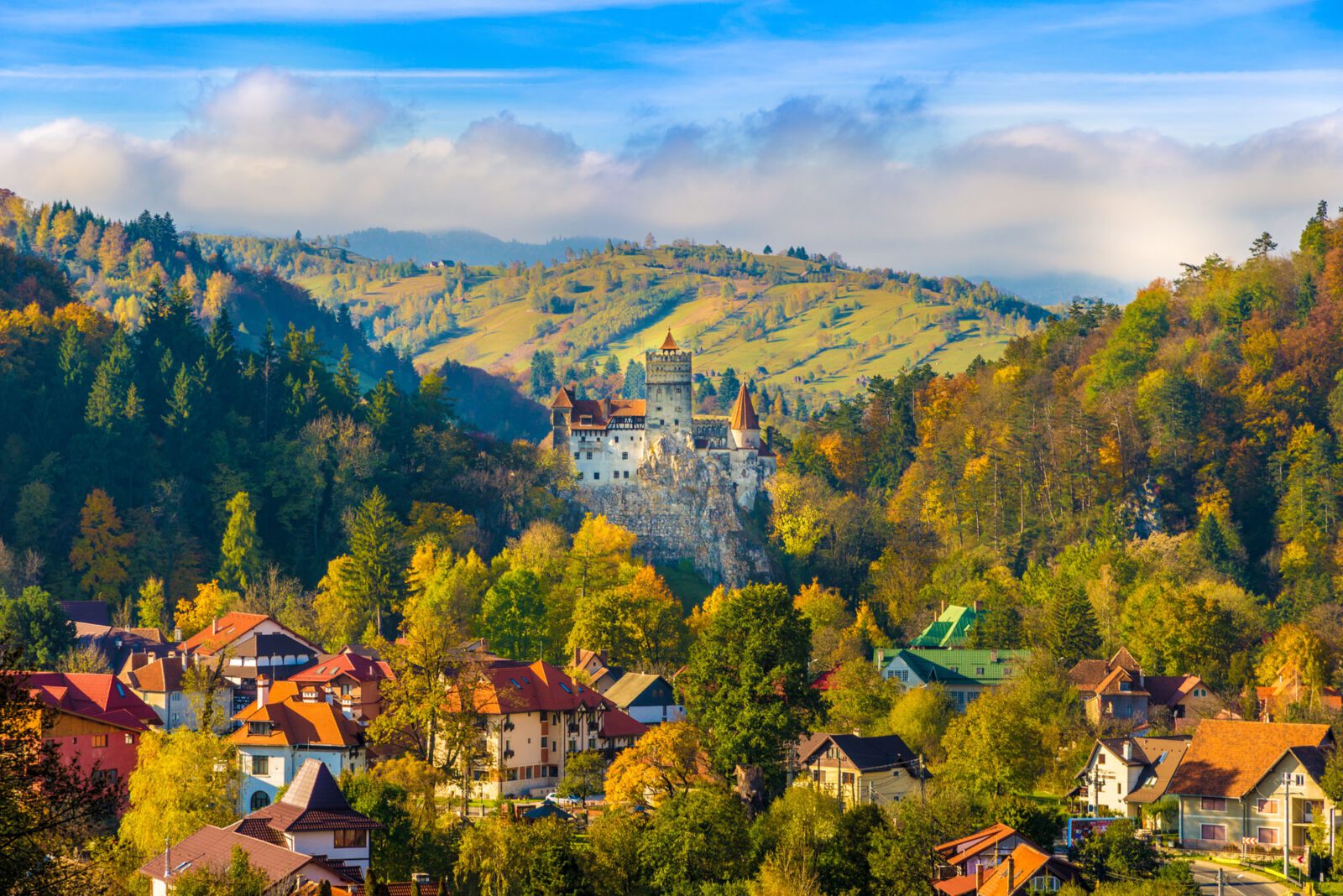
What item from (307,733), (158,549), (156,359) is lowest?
(307,733)

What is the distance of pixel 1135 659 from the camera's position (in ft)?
307

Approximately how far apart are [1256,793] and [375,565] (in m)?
52.5

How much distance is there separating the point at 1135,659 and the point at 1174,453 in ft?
99.7

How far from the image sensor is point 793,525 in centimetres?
12600

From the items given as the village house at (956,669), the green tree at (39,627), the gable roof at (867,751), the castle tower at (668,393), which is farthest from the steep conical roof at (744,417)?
the gable roof at (867,751)

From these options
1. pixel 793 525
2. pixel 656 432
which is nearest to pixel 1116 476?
pixel 793 525

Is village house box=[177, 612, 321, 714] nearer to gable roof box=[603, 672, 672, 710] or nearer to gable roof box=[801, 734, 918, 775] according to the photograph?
gable roof box=[603, 672, 672, 710]

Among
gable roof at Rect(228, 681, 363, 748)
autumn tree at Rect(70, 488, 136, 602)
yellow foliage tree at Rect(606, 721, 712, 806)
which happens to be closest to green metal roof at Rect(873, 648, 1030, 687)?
yellow foliage tree at Rect(606, 721, 712, 806)

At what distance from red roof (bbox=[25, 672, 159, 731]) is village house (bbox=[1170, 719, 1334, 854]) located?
1457 inches

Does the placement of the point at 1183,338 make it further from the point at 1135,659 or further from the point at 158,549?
the point at 158,549

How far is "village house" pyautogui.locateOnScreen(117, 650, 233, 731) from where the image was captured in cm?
8225

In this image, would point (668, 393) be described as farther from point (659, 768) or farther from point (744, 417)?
point (659, 768)

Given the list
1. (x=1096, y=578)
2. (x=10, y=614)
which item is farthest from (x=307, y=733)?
(x=1096, y=578)

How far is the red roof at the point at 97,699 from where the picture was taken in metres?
71.4
